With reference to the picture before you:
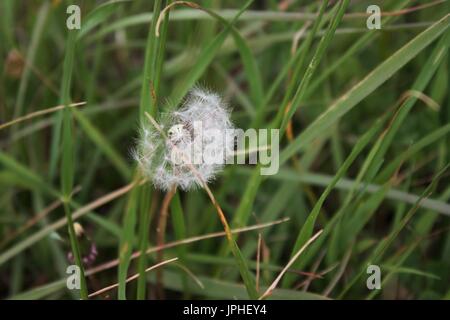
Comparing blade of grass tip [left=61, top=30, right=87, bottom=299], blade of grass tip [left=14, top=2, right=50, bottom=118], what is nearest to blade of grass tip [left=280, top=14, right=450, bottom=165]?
blade of grass tip [left=61, top=30, right=87, bottom=299]

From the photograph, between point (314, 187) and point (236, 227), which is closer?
point (236, 227)

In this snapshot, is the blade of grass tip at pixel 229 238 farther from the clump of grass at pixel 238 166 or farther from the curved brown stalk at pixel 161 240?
the curved brown stalk at pixel 161 240

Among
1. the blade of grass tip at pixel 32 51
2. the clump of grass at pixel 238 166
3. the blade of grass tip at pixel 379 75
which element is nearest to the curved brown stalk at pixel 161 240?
the clump of grass at pixel 238 166

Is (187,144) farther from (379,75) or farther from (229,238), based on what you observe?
(379,75)

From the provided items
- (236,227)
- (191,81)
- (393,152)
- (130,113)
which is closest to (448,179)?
(393,152)
